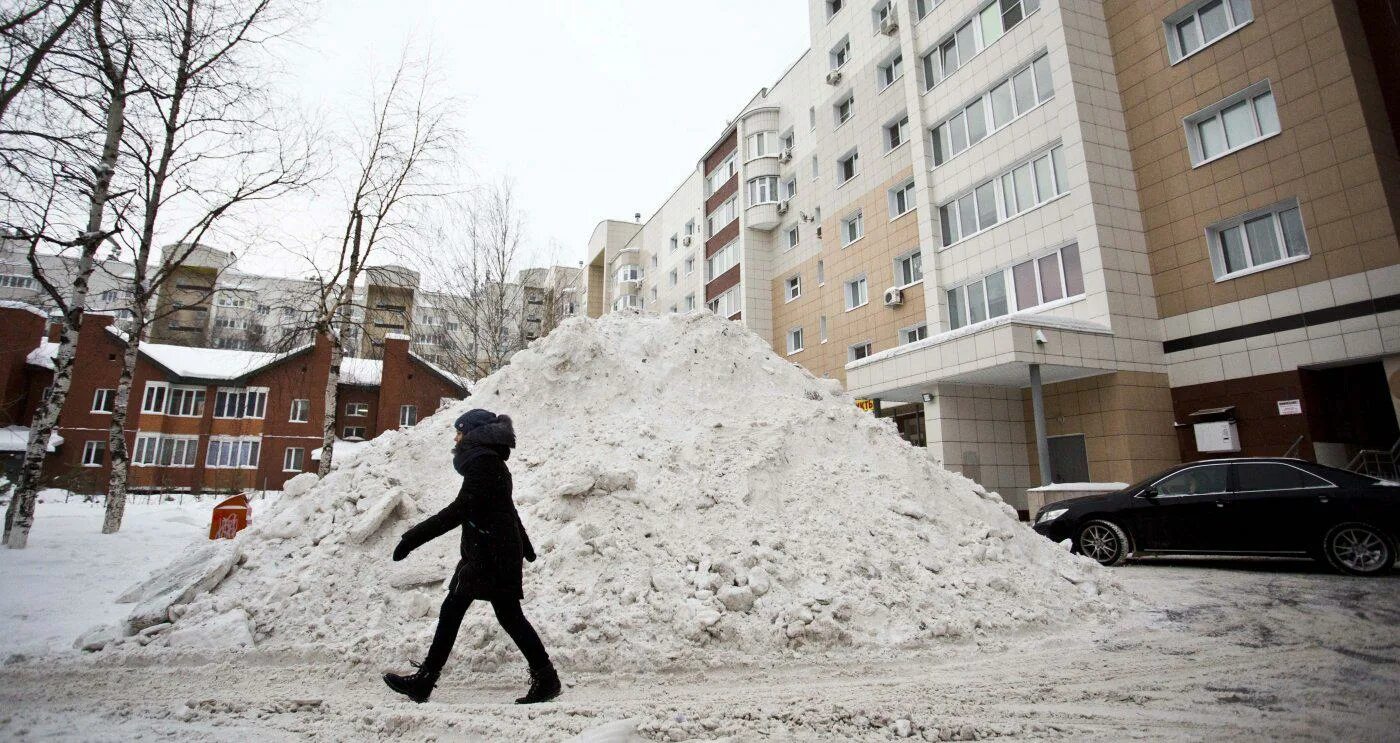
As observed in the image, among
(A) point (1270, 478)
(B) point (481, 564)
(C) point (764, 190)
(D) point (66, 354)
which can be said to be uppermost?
(C) point (764, 190)

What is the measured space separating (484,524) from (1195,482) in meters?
9.85

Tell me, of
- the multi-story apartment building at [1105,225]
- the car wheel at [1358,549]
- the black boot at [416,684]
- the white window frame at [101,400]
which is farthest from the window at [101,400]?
the car wheel at [1358,549]

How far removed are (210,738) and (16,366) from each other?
4088 centimetres

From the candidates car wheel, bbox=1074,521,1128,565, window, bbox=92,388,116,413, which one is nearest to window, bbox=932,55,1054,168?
car wheel, bbox=1074,521,1128,565

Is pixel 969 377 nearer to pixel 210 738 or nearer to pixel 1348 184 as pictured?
pixel 1348 184

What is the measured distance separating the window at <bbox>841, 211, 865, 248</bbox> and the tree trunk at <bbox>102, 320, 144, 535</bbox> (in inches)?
809

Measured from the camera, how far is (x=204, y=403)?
32844mm

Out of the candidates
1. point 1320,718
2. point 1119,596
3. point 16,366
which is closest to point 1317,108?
point 1119,596

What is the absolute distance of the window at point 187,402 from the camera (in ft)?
107

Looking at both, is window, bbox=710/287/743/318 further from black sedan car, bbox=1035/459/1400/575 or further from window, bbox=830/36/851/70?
black sedan car, bbox=1035/459/1400/575

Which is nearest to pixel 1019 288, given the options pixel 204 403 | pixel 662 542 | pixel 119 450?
pixel 662 542

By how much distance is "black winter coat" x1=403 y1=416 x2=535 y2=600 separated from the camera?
12.4ft

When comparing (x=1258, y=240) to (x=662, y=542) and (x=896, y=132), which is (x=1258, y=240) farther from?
(x=662, y=542)

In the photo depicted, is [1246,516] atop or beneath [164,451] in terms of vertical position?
beneath
